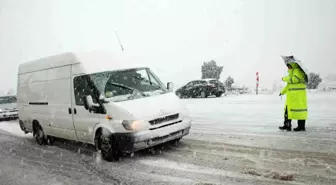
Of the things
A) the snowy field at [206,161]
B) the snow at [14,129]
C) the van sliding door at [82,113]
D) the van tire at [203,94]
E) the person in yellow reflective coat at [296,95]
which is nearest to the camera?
the snowy field at [206,161]

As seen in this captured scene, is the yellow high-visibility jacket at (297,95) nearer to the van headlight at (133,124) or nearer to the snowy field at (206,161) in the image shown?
the snowy field at (206,161)

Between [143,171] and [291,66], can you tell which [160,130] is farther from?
[291,66]

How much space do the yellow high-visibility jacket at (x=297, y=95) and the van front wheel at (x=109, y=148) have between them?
4234 mm

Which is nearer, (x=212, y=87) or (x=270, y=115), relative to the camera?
(x=270, y=115)

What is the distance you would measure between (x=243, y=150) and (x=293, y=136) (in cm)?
158

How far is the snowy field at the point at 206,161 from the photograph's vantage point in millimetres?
5160

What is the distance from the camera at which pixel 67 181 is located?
18.3ft

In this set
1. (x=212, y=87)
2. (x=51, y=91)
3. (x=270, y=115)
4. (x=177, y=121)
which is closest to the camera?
Result: (x=177, y=121)

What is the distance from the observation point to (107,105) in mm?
6539

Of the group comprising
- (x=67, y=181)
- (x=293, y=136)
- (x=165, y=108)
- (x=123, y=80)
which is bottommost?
(x=67, y=181)

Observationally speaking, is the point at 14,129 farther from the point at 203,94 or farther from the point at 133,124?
the point at 203,94

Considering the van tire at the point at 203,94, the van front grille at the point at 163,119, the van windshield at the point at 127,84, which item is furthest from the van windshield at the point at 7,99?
the van front grille at the point at 163,119

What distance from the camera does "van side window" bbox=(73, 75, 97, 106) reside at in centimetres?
697

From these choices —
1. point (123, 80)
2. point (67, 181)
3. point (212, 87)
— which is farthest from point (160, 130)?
point (212, 87)
